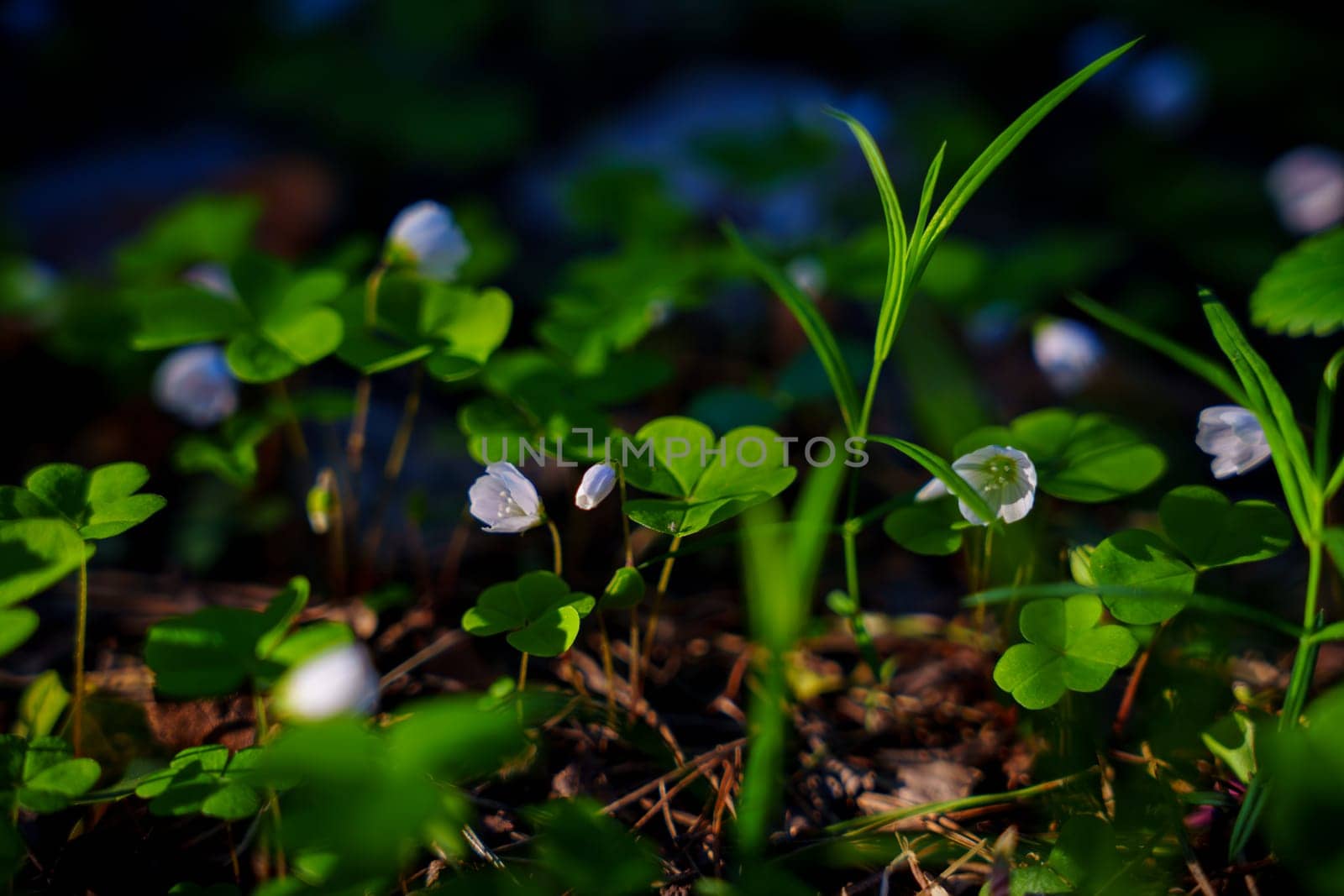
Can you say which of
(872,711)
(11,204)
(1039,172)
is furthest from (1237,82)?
(11,204)

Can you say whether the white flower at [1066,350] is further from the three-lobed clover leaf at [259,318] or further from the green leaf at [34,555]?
the green leaf at [34,555]

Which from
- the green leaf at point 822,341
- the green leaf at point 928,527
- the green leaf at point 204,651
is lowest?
the green leaf at point 204,651

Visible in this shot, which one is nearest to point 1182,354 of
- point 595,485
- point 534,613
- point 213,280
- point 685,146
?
point 595,485

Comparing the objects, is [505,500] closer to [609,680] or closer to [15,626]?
[609,680]

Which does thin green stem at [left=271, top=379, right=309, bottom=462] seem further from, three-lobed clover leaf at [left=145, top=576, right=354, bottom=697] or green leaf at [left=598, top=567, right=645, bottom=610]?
green leaf at [left=598, top=567, right=645, bottom=610]

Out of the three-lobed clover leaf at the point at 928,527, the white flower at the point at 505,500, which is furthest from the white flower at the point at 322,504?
the three-lobed clover leaf at the point at 928,527

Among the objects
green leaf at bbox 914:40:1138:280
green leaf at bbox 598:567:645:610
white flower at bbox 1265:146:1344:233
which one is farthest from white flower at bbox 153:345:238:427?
white flower at bbox 1265:146:1344:233
